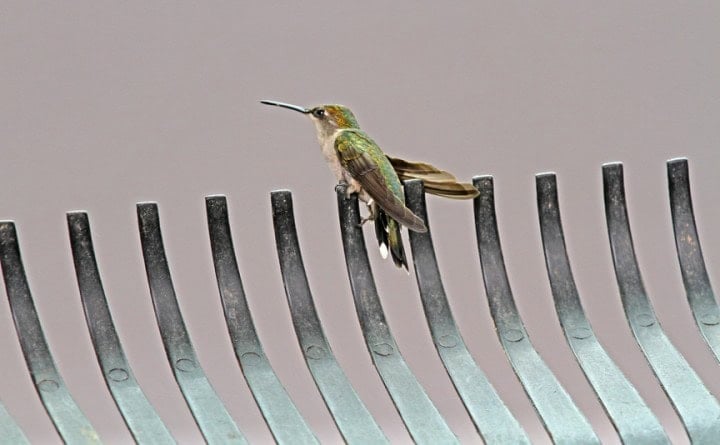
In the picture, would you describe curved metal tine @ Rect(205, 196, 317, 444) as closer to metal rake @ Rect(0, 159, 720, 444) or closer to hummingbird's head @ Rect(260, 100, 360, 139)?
metal rake @ Rect(0, 159, 720, 444)

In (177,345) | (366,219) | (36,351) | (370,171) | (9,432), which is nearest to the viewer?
(9,432)

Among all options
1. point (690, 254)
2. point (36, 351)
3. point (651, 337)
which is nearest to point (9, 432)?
point (36, 351)

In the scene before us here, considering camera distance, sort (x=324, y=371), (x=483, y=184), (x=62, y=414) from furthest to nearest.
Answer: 1. (x=483, y=184)
2. (x=324, y=371)
3. (x=62, y=414)

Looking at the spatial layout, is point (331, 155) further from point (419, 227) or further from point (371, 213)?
point (419, 227)

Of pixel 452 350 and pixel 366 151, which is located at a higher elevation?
pixel 366 151

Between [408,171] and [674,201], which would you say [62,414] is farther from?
[674,201]

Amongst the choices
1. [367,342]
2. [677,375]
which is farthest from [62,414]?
[677,375]
